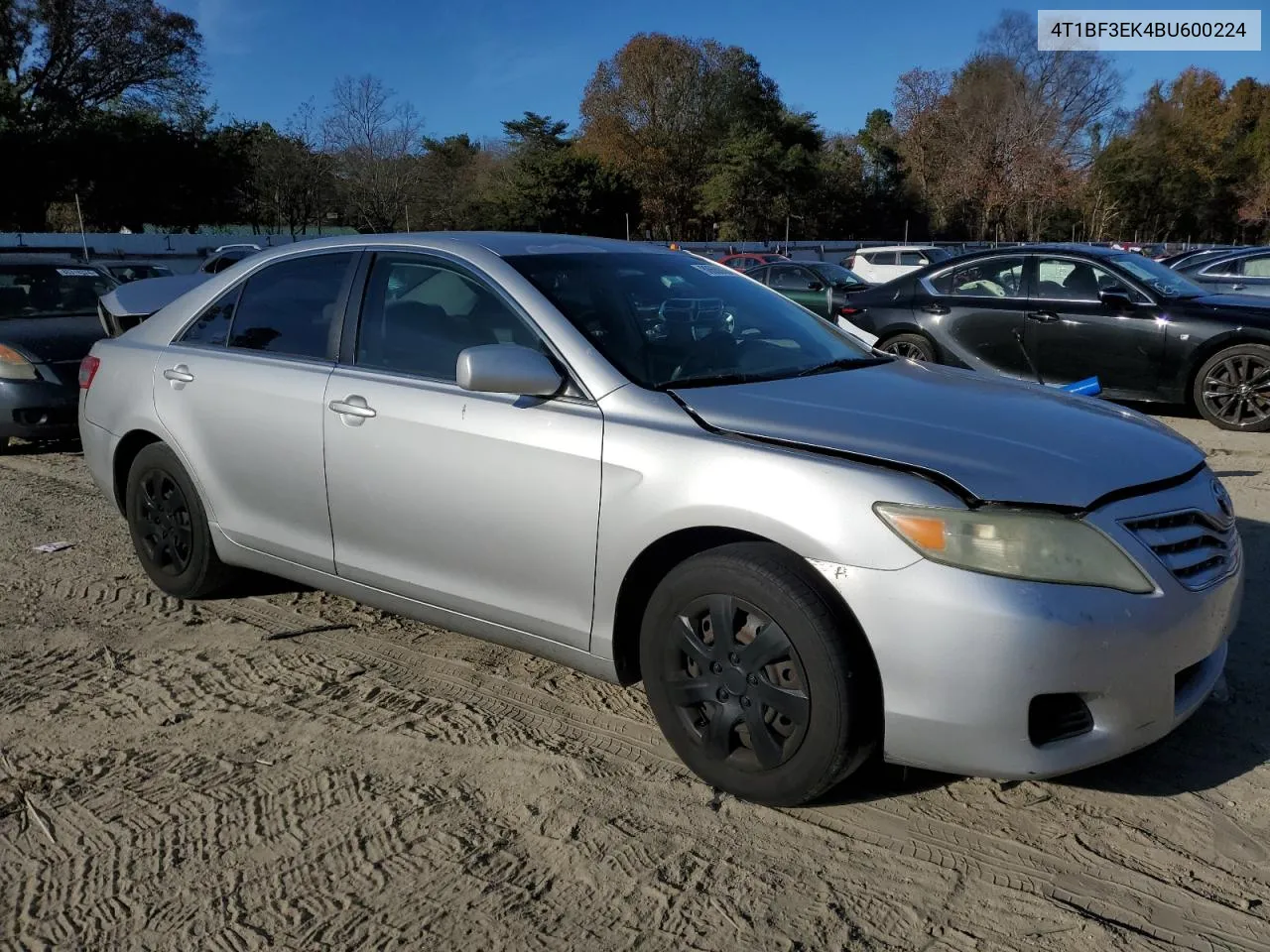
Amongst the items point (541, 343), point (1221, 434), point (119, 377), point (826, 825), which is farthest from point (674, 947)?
point (1221, 434)

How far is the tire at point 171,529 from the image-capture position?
439cm

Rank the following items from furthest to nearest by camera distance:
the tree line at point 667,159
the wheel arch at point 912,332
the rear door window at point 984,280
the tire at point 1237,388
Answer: the tree line at point 667,159
the wheel arch at point 912,332
the rear door window at point 984,280
the tire at point 1237,388

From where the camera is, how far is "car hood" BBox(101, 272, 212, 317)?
5.29 meters

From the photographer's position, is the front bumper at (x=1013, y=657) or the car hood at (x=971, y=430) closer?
the front bumper at (x=1013, y=657)

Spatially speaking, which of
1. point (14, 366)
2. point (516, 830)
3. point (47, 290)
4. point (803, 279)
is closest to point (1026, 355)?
point (516, 830)

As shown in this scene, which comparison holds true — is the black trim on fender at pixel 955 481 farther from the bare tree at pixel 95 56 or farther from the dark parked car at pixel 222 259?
the bare tree at pixel 95 56

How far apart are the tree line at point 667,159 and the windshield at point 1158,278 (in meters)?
23.2

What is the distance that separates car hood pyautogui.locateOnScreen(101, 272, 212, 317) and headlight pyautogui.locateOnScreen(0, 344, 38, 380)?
266cm

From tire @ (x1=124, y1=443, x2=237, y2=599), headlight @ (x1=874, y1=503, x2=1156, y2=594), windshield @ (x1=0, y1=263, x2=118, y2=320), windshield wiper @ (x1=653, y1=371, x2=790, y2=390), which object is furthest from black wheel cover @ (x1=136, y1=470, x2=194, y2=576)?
windshield @ (x1=0, y1=263, x2=118, y2=320)

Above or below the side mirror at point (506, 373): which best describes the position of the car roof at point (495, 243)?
above

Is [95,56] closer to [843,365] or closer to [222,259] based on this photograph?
[222,259]

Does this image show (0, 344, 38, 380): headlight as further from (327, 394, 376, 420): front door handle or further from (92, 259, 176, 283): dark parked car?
(92, 259, 176, 283): dark parked car

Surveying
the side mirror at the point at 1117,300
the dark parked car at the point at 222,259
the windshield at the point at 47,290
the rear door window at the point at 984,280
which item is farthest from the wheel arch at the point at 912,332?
the dark parked car at the point at 222,259

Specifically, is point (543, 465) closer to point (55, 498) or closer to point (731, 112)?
point (55, 498)
